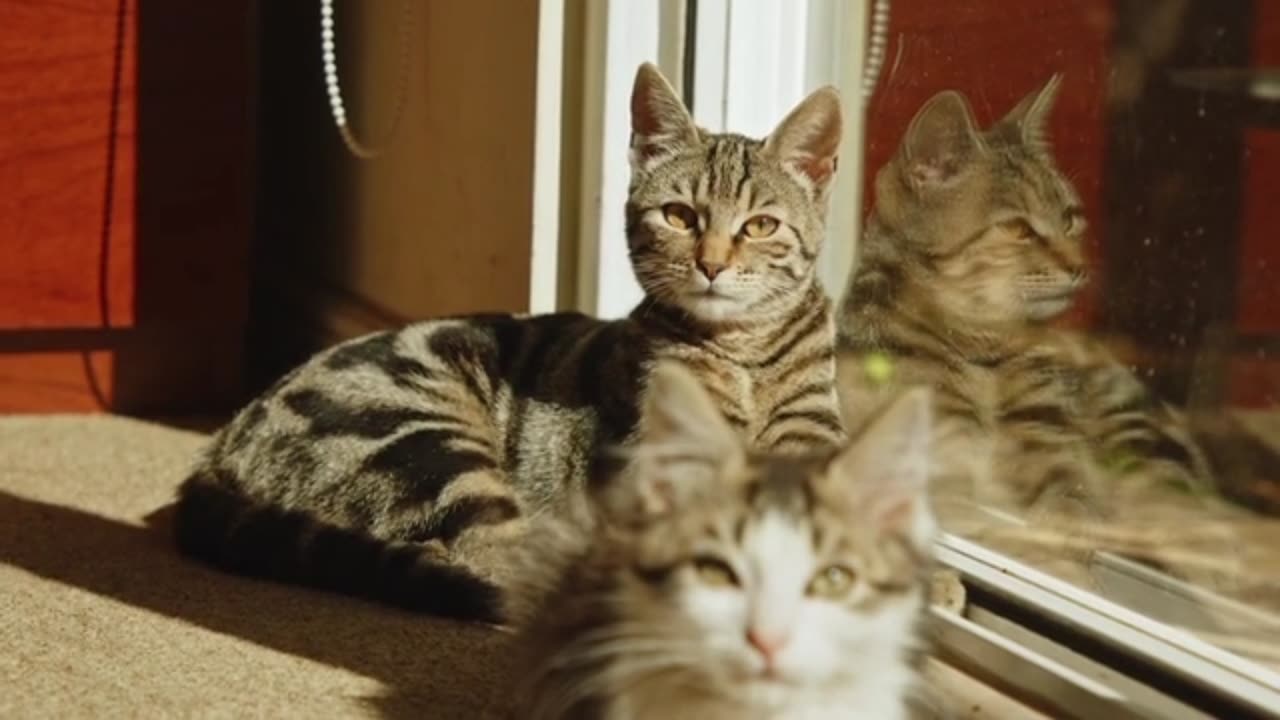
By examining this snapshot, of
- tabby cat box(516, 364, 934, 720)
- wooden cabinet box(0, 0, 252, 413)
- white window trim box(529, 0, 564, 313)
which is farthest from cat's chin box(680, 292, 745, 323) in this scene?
wooden cabinet box(0, 0, 252, 413)

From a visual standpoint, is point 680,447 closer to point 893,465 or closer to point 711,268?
point 893,465

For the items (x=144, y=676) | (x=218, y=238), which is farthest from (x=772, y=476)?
(x=218, y=238)

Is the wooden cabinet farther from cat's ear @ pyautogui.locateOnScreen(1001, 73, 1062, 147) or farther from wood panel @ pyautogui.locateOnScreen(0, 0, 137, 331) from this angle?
cat's ear @ pyautogui.locateOnScreen(1001, 73, 1062, 147)

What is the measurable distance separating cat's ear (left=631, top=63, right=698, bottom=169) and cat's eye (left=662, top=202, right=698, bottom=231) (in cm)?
8

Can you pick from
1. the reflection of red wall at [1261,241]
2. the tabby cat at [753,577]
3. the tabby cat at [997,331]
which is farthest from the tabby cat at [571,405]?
the tabby cat at [753,577]

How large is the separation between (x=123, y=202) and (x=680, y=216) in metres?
1.48

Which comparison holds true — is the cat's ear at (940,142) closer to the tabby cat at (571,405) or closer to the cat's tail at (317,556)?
the tabby cat at (571,405)

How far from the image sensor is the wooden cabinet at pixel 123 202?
3.14 meters

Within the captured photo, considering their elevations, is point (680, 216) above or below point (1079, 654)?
above

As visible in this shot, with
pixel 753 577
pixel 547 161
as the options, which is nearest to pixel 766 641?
pixel 753 577

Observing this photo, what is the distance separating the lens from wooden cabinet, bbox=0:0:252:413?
314 cm

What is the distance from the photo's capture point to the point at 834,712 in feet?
3.81

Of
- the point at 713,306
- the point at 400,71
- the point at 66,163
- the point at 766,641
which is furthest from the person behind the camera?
the point at 400,71

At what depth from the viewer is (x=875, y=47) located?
2.33 metres
